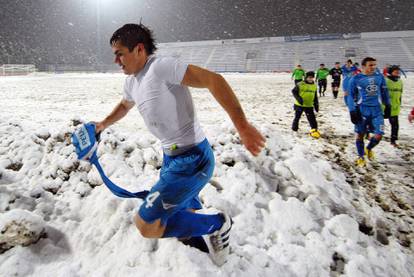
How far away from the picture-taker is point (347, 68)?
10867 millimetres

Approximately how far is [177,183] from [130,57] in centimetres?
90

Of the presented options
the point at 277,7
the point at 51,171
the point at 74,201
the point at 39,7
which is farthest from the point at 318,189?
the point at 39,7

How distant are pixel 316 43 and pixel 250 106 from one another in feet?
108

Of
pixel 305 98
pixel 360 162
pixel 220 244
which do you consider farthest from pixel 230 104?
pixel 305 98

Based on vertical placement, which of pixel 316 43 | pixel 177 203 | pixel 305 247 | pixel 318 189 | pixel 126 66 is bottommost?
pixel 305 247

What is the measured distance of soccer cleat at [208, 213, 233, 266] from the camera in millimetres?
2199

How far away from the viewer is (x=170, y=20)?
4109 centimetres

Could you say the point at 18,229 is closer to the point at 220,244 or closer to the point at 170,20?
the point at 220,244

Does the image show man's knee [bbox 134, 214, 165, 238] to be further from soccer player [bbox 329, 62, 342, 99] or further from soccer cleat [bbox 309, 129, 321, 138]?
soccer player [bbox 329, 62, 342, 99]

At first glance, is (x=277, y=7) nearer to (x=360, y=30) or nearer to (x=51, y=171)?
(x=360, y=30)

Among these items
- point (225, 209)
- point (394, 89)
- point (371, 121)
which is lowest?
point (225, 209)

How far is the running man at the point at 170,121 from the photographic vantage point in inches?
67.9

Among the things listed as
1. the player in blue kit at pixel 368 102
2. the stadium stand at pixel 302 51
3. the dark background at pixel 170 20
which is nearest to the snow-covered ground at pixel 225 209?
the player in blue kit at pixel 368 102

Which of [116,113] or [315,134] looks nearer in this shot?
[116,113]
